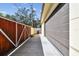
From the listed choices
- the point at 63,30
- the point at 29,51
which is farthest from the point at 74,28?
the point at 29,51

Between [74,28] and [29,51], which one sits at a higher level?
[74,28]

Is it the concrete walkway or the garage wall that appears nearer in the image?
the garage wall

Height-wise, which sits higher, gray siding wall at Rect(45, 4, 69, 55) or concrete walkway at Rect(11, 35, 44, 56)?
gray siding wall at Rect(45, 4, 69, 55)

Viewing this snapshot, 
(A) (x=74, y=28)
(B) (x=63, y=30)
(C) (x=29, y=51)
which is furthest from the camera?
(C) (x=29, y=51)

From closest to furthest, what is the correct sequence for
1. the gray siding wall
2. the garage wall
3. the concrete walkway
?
the garage wall, the gray siding wall, the concrete walkway

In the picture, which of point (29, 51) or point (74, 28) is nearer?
point (74, 28)

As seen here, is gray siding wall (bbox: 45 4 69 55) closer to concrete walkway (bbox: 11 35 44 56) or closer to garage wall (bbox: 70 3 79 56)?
garage wall (bbox: 70 3 79 56)

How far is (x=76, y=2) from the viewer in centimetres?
320

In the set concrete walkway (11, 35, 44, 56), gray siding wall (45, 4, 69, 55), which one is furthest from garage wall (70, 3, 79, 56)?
concrete walkway (11, 35, 44, 56)

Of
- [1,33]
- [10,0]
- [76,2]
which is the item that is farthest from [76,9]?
[1,33]

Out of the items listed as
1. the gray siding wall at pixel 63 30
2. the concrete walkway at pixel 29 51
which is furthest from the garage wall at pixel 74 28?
the concrete walkway at pixel 29 51

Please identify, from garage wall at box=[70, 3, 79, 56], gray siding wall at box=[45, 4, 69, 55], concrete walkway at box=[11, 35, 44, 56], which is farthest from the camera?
concrete walkway at box=[11, 35, 44, 56]

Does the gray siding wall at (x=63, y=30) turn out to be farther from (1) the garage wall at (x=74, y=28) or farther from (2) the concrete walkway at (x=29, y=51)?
(2) the concrete walkway at (x=29, y=51)

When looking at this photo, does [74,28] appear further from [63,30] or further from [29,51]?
[29,51]
